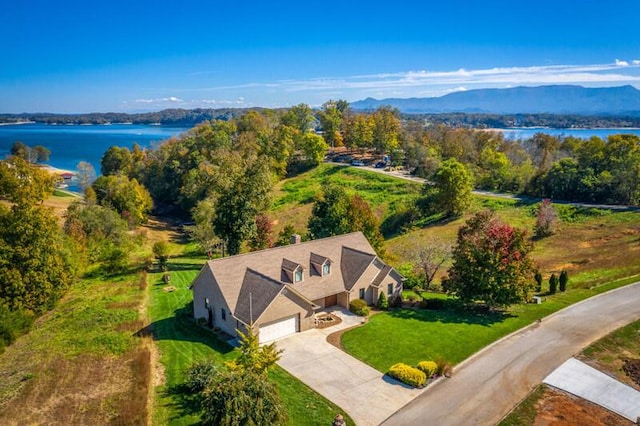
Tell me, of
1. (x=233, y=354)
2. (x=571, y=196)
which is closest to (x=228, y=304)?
(x=233, y=354)

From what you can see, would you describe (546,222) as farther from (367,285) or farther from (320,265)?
(320,265)

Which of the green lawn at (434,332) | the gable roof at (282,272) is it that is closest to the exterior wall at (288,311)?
the gable roof at (282,272)

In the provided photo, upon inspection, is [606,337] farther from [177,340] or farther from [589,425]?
[177,340]

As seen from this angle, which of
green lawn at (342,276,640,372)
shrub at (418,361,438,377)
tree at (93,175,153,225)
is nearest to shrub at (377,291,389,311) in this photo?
green lawn at (342,276,640,372)

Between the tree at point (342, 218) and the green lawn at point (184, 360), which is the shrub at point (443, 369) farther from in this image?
the tree at point (342, 218)

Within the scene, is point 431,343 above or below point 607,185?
below
